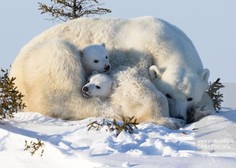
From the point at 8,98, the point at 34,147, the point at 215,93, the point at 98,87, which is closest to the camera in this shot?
the point at 34,147

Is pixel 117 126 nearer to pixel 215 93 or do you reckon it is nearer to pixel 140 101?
pixel 140 101

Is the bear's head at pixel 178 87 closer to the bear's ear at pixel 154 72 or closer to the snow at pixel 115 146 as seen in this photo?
the bear's ear at pixel 154 72

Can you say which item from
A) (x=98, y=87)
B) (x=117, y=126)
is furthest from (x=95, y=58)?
(x=117, y=126)

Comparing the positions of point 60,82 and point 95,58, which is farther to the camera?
point 95,58

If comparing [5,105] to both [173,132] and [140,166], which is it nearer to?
[173,132]

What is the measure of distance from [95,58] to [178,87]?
152 centimetres

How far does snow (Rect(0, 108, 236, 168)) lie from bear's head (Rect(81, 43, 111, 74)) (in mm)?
1509

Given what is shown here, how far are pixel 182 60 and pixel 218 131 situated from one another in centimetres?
261

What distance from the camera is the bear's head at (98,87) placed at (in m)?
10.6

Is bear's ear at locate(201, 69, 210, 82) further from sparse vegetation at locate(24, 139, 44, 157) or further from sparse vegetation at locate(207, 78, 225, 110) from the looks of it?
sparse vegetation at locate(24, 139, 44, 157)

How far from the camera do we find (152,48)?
451 inches

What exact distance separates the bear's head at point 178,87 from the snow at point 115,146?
4.59 ft

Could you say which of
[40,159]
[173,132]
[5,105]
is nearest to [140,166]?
[40,159]

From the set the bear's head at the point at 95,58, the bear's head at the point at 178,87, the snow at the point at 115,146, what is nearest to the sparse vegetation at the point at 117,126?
the snow at the point at 115,146
